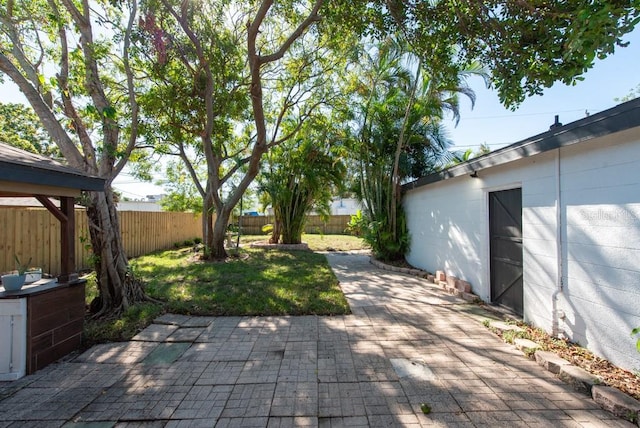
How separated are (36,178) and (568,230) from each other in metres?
5.67

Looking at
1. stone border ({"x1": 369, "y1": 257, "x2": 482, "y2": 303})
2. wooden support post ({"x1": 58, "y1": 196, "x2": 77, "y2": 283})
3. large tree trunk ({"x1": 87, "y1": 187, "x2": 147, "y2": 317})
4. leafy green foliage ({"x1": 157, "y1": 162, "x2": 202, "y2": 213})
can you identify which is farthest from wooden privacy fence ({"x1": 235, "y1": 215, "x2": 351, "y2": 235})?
wooden support post ({"x1": 58, "y1": 196, "x2": 77, "y2": 283})

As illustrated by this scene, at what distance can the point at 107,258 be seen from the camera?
446 centimetres

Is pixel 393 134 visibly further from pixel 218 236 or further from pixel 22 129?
pixel 22 129

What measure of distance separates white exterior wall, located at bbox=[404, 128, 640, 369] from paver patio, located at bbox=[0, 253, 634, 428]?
694mm

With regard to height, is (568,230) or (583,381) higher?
(568,230)

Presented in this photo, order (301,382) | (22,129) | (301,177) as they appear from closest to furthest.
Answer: (301,382) < (301,177) < (22,129)

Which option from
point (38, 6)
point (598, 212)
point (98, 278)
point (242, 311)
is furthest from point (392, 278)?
point (38, 6)

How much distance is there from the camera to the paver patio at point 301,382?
2.31m

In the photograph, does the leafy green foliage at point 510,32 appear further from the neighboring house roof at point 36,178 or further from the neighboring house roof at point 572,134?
A: the neighboring house roof at point 36,178

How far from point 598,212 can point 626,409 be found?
175 centimetres

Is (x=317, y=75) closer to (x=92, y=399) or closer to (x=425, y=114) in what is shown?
(x=425, y=114)

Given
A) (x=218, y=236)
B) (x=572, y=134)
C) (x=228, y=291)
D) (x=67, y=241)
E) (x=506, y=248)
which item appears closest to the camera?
(x=572, y=134)

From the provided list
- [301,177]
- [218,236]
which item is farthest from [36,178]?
[301,177]

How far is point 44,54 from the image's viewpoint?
526 centimetres
